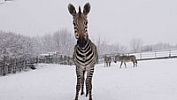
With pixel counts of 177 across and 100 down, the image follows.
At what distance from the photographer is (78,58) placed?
26.6 ft

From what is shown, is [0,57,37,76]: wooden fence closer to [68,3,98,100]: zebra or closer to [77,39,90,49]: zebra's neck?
[68,3,98,100]: zebra

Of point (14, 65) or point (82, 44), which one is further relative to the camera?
point (14, 65)

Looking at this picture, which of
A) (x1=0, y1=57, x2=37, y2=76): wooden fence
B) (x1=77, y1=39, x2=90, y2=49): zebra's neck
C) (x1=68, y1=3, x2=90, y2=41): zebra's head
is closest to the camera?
(x1=68, y1=3, x2=90, y2=41): zebra's head

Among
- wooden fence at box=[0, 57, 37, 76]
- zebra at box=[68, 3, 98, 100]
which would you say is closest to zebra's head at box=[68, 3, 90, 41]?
zebra at box=[68, 3, 98, 100]

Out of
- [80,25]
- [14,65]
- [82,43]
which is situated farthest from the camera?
[14,65]

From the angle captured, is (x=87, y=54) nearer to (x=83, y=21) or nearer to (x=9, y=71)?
(x=83, y=21)

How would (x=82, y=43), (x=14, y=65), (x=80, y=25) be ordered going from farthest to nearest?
(x=14, y=65)
(x=82, y=43)
(x=80, y=25)

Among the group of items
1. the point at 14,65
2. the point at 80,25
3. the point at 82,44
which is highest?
the point at 80,25

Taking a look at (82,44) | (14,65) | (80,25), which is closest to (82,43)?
(82,44)

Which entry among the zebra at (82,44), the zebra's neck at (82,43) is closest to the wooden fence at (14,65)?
the zebra at (82,44)

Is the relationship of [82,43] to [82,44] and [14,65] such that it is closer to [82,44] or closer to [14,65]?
[82,44]

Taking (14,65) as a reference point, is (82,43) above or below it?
above

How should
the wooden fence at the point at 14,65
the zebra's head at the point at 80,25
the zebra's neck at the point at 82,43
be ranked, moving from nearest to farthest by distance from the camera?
the zebra's head at the point at 80,25
the zebra's neck at the point at 82,43
the wooden fence at the point at 14,65

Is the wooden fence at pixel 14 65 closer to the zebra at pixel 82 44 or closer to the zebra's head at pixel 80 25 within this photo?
the zebra at pixel 82 44
